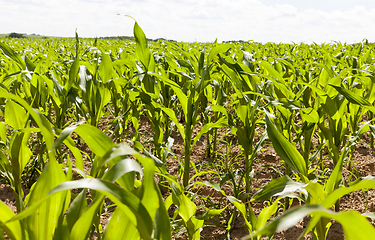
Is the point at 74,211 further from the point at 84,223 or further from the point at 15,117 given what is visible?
the point at 15,117

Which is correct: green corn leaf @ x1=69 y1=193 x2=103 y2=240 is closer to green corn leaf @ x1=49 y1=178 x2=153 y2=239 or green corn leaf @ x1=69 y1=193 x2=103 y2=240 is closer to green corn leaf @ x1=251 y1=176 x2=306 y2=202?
green corn leaf @ x1=49 y1=178 x2=153 y2=239

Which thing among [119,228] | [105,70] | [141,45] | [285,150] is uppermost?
[141,45]

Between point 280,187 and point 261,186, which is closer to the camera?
point 280,187

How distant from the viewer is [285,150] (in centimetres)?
106

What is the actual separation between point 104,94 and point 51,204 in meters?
1.29

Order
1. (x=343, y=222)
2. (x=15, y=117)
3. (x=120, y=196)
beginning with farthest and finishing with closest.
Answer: (x=15, y=117) < (x=120, y=196) < (x=343, y=222)

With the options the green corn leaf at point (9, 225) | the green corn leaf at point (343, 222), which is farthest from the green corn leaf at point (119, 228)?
the green corn leaf at point (343, 222)

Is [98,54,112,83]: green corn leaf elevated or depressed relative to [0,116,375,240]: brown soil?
elevated

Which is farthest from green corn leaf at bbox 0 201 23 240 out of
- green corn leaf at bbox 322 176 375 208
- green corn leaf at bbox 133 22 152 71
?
green corn leaf at bbox 133 22 152 71

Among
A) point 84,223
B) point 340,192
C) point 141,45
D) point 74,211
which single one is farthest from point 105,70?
point 340,192

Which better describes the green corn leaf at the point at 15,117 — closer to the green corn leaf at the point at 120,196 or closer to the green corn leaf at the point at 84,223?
the green corn leaf at the point at 84,223

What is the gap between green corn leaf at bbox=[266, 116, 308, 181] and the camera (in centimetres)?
104

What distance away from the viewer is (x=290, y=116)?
5.43 feet

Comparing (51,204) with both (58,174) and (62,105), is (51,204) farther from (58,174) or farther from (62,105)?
(62,105)
